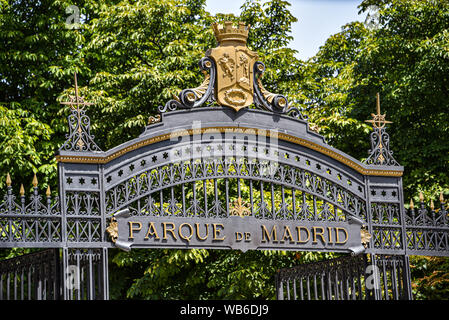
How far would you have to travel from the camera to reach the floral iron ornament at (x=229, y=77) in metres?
9.43

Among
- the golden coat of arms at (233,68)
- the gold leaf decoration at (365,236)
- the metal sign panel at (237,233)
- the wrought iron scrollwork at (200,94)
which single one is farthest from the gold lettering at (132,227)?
the gold leaf decoration at (365,236)

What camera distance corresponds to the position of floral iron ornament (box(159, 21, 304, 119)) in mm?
9430

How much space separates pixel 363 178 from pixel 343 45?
448 inches

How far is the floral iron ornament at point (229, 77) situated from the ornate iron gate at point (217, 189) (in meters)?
0.01

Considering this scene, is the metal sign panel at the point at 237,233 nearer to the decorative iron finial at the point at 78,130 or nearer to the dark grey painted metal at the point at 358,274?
the dark grey painted metal at the point at 358,274

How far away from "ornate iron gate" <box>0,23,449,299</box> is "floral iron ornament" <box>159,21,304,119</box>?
0.04ft

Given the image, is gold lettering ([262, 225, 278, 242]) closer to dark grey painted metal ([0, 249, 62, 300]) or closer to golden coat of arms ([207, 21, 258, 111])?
golden coat of arms ([207, 21, 258, 111])

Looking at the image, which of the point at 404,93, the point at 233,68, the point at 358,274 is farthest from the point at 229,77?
the point at 404,93

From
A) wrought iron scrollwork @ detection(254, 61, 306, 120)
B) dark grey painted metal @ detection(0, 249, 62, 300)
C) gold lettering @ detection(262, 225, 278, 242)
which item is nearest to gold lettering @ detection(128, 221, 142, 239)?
dark grey painted metal @ detection(0, 249, 62, 300)

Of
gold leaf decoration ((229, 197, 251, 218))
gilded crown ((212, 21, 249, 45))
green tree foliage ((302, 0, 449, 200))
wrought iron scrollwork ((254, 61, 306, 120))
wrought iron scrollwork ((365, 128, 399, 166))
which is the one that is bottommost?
gold leaf decoration ((229, 197, 251, 218))

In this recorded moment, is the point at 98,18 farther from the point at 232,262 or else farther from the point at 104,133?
the point at 232,262

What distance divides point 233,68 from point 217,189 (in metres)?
1.44

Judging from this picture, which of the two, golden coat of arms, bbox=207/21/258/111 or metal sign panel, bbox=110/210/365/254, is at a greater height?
golden coat of arms, bbox=207/21/258/111

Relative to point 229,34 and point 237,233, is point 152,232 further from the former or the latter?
point 229,34
